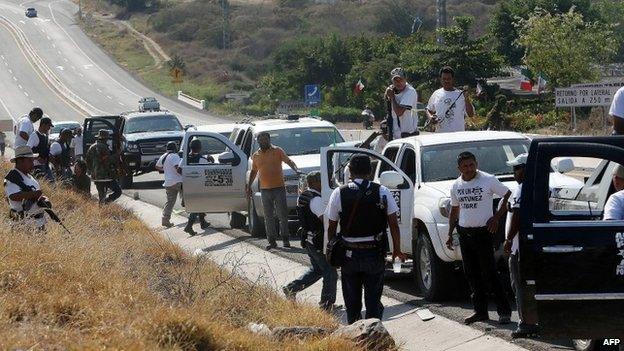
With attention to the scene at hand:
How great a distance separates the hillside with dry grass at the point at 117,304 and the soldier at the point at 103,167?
11620 millimetres

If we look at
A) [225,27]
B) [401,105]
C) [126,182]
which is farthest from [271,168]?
[225,27]

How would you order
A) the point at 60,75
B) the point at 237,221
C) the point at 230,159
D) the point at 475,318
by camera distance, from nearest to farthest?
the point at 475,318
the point at 230,159
the point at 237,221
the point at 60,75

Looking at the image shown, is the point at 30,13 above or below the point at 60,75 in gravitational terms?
above

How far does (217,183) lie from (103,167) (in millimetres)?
5475

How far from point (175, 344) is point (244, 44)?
4549 inches

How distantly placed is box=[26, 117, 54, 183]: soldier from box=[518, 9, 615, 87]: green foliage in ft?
114

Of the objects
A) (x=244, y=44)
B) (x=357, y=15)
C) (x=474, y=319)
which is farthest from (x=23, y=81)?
(x=474, y=319)

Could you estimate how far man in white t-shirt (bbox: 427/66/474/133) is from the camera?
15562 millimetres

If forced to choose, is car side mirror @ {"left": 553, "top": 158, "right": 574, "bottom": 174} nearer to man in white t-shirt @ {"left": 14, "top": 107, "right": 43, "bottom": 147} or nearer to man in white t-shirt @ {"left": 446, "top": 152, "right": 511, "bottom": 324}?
man in white t-shirt @ {"left": 446, "top": 152, "right": 511, "bottom": 324}

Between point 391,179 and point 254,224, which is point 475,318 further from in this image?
point 254,224

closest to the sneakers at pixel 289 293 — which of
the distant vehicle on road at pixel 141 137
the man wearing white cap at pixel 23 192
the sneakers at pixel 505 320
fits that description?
the sneakers at pixel 505 320

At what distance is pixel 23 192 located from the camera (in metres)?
13.2

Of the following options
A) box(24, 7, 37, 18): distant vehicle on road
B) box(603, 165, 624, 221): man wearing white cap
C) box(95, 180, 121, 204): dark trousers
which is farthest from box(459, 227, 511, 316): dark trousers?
box(24, 7, 37, 18): distant vehicle on road

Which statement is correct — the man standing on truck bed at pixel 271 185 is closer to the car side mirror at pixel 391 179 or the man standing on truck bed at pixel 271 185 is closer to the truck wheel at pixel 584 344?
the car side mirror at pixel 391 179
